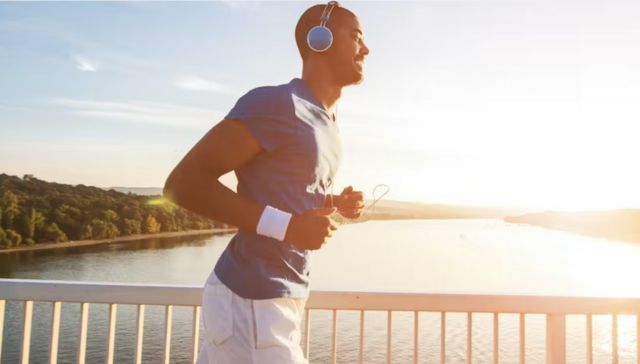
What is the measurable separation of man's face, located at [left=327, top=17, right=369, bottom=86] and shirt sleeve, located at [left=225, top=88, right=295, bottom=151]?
0.22m

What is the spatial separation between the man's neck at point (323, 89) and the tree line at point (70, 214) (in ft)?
202

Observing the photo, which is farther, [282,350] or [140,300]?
[140,300]

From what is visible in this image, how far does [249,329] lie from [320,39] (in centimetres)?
61

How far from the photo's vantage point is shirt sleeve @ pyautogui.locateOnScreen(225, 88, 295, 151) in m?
1.11

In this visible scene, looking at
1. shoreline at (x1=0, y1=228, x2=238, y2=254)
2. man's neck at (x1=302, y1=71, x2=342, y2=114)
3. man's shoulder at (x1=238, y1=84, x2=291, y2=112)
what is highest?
man's neck at (x1=302, y1=71, x2=342, y2=114)

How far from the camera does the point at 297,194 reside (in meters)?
1.14

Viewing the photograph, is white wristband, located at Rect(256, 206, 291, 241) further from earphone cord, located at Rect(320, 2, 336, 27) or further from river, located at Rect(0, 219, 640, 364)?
river, located at Rect(0, 219, 640, 364)

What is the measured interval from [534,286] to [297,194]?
2066 inches

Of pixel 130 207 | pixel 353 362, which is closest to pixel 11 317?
pixel 353 362

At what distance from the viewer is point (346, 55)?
1292 mm

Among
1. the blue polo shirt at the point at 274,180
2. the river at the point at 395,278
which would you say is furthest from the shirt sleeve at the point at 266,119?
the river at the point at 395,278

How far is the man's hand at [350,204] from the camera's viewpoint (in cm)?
140

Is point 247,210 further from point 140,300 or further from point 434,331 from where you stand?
point 434,331

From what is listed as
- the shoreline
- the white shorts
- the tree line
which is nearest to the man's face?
the white shorts
